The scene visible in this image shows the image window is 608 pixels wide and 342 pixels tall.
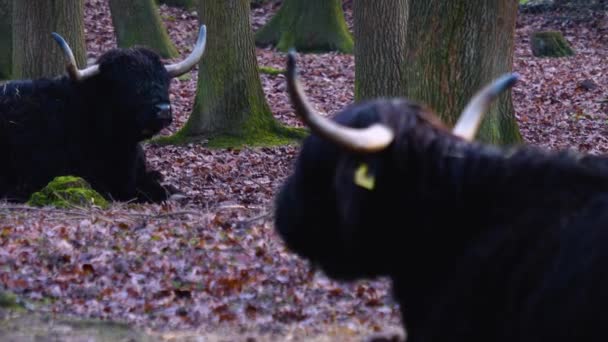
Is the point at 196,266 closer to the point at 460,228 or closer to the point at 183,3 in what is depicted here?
the point at 460,228

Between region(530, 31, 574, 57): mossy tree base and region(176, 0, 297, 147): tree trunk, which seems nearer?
region(176, 0, 297, 147): tree trunk

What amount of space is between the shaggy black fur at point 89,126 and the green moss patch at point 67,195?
89cm

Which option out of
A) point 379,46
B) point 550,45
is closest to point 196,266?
point 379,46

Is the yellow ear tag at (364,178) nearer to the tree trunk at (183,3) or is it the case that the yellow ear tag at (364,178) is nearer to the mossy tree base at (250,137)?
the mossy tree base at (250,137)

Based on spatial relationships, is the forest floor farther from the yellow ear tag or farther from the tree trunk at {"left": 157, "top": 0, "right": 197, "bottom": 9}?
the tree trunk at {"left": 157, "top": 0, "right": 197, "bottom": 9}

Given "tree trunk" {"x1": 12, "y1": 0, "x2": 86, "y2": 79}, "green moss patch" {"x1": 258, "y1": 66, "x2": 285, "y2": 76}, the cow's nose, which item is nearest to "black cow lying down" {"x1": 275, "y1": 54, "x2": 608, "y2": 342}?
the cow's nose

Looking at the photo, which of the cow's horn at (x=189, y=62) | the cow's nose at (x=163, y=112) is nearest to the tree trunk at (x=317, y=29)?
the cow's horn at (x=189, y=62)

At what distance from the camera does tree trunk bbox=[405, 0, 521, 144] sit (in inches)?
366

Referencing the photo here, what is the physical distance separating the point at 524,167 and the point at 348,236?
2.99 feet

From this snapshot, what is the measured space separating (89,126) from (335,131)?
808cm

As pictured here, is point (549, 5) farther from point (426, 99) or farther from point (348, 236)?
point (348, 236)

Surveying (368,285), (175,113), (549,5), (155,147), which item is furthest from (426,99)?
(549,5)

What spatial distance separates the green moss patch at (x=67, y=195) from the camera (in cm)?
1057

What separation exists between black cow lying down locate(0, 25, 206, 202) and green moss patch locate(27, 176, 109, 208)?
0.92 metres
